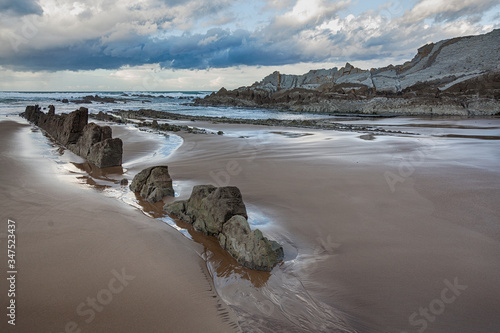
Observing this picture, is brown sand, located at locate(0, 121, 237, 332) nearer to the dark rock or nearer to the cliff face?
the dark rock

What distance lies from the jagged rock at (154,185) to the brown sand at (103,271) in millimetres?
566

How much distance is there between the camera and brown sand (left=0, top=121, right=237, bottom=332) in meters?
2.49

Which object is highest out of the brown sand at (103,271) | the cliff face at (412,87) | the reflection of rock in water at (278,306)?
the cliff face at (412,87)

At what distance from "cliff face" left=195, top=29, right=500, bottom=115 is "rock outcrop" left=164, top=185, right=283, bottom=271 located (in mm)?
31465

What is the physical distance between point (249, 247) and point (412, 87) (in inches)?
2054

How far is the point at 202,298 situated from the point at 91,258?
1.39m

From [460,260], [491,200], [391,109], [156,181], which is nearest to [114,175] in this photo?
[156,181]

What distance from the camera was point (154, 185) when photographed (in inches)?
222

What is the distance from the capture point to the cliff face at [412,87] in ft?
103

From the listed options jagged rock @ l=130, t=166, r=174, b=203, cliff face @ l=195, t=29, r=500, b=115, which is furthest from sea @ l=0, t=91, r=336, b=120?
jagged rock @ l=130, t=166, r=174, b=203

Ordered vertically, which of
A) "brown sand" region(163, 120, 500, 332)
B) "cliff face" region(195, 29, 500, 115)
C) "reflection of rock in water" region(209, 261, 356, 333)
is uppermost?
"cliff face" region(195, 29, 500, 115)

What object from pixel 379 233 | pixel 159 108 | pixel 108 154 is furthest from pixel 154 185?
pixel 159 108

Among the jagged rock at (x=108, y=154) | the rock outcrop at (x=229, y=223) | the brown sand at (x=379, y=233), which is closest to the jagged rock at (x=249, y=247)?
the rock outcrop at (x=229, y=223)

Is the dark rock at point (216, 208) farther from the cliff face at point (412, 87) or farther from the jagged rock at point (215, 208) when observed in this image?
the cliff face at point (412, 87)
